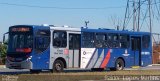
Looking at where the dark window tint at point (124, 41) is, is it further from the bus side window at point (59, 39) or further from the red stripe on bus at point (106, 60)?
the bus side window at point (59, 39)

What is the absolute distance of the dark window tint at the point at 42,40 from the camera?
27.9 metres

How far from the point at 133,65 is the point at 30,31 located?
34.0ft

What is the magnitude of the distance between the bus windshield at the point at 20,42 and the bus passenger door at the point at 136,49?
395 inches

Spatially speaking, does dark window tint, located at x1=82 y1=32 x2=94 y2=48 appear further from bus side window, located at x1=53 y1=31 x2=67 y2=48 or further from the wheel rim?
the wheel rim

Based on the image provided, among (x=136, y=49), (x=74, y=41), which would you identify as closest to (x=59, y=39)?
(x=74, y=41)

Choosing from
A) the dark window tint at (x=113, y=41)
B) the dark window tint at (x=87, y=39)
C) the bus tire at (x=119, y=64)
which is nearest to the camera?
the dark window tint at (x=87, y=39)

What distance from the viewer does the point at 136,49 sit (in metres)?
35.2

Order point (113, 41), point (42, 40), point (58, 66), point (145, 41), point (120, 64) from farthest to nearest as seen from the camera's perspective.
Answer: point (145, 41)
point (120, 64)
point (113, 41)
point (58, 66)
point (42, 40)

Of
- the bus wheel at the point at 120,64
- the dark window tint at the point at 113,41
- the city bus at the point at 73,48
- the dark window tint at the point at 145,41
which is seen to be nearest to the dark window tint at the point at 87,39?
the city bus at the point at 73,48

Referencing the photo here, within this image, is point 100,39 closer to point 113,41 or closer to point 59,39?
point 113,41

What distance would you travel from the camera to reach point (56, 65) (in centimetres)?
2912

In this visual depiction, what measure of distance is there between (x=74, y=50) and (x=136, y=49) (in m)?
6.79

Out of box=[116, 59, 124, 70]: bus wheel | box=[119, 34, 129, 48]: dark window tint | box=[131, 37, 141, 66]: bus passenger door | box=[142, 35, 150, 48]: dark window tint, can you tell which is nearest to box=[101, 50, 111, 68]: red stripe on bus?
box=[116, 59, 124, 70]: bus wheel

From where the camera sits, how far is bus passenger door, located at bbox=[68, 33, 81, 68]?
2989 cm
